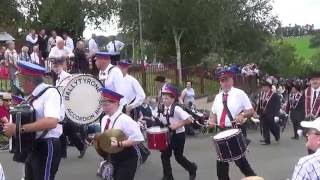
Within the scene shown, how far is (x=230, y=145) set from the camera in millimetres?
7824

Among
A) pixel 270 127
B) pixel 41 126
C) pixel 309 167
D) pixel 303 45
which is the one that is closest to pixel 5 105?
pixel 270 127

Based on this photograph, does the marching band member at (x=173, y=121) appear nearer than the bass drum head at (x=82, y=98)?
Yes

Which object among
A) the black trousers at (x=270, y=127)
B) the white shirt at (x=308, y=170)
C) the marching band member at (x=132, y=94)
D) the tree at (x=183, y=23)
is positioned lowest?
the black trousers at (x=270, y=127)

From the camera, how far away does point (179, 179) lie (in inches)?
403

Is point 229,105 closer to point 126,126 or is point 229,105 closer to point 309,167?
point 126,126

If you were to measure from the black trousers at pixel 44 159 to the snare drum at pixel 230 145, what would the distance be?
2423 millimetres

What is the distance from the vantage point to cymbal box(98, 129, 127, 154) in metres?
6.50

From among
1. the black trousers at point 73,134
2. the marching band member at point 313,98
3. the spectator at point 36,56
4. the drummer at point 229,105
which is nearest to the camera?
the drummer at point 229,105

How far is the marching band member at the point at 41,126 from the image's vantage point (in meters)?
5.81

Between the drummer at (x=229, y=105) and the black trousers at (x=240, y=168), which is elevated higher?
Result: the drummer at (x=229, y=105)

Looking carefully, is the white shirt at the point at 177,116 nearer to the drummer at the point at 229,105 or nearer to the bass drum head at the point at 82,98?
the drummer at the point at 229,105

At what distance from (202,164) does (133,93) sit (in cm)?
253

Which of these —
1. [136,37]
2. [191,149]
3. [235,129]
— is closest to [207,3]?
[136,37]

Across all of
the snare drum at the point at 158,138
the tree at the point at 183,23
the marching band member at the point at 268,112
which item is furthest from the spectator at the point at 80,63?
the snare drum at the point at 158,138
